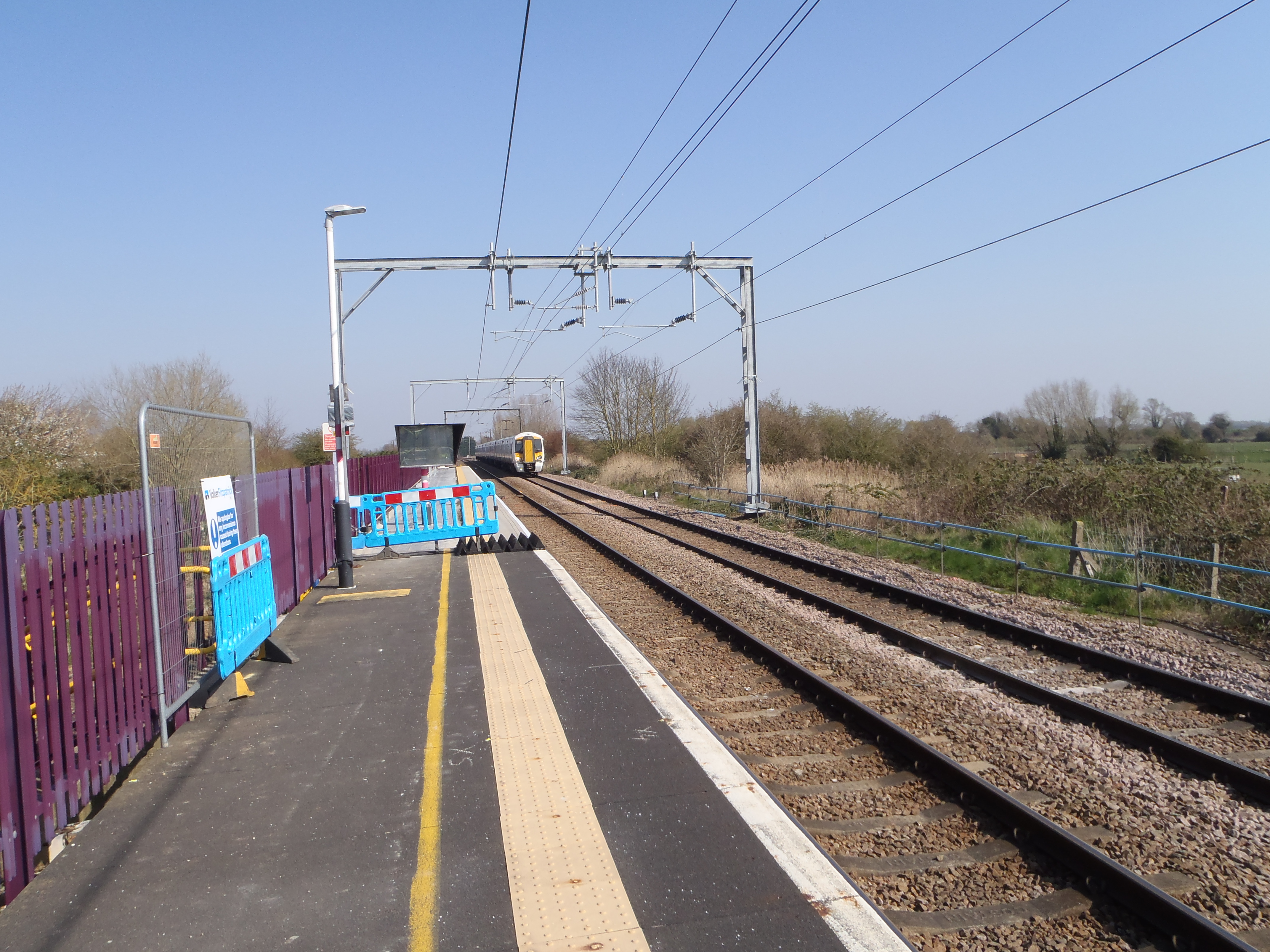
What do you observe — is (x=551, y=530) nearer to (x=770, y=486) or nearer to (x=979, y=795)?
(x=770, y=486)

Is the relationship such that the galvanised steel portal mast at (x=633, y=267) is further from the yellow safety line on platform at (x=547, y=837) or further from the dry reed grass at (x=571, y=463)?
the dry reed grass at (x=571, y=463)

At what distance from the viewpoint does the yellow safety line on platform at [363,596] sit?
11820mm

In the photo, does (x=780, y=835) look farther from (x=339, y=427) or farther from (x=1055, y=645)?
(x=339, y=427)

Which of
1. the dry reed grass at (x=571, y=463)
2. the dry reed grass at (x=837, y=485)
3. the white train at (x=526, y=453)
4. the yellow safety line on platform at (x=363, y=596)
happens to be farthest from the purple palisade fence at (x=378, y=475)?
the dry reed grass at (x=571, y=463)

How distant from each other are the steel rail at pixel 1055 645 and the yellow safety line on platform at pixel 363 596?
21.7 ft

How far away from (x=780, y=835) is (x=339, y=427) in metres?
11.2

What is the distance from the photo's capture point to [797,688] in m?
7.47

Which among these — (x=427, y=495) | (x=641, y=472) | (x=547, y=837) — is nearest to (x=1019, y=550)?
(x=427, y=495)

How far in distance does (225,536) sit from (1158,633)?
376 inches

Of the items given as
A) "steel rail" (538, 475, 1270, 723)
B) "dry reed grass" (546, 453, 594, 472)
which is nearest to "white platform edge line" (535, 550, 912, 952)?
"steel rail" (538, 475, 1270, 723)

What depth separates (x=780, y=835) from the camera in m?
4.42

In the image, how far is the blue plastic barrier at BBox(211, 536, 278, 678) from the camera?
266 inches

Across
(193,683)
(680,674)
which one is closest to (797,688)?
(680,674)

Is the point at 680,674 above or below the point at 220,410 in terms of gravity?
below
